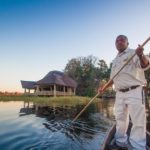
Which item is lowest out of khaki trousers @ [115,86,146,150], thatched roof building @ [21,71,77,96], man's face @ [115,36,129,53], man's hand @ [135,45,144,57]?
khaki trousers @ [115,86,146,150]

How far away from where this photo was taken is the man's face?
4809 millimetres

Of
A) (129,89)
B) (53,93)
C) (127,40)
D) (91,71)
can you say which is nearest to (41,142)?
(129,89)

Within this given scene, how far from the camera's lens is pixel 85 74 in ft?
189

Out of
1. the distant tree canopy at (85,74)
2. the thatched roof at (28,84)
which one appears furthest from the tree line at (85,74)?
the thatched roof at (28,84)

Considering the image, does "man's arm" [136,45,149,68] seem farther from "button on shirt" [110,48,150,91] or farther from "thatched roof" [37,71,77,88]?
"thatched roof" [37,71,77,88]

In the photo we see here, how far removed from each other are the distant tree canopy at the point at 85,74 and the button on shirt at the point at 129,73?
160 ft

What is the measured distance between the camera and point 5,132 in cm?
786

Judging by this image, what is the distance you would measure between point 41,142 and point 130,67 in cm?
347

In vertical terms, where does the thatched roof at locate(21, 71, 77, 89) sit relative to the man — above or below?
above

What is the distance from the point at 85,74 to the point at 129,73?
5308cm

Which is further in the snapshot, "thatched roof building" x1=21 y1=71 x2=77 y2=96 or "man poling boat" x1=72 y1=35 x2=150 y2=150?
"thatched roof building" x1=21 y1=71 x2=77 y2=96

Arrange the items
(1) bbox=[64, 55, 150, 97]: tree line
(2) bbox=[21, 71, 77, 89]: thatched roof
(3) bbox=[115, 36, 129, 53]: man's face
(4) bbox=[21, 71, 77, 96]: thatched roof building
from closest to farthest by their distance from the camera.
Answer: (3) bbox=[115, 36, 129, 53]: man's face, (4) bbox=[21, 71, 77, 96]: thatched roof building, (2) bbox=[21, 71, 77, 89]: thatched roof, (1) bbox=[64, 55, 150, 97]: tree line

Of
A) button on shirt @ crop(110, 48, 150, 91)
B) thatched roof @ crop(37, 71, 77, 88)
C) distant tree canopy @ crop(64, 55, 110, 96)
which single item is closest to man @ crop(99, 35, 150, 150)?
button on shirt @ crop(110, 48, 150, 91)

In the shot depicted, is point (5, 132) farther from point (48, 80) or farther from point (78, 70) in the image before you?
point (78, 70)
